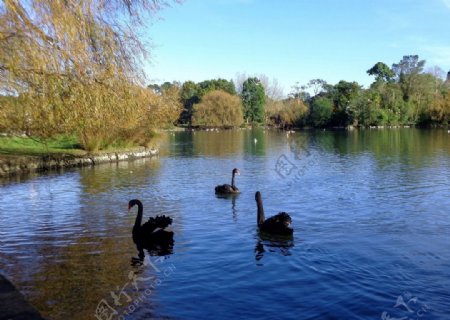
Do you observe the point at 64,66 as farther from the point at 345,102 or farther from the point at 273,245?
the point at 345,102

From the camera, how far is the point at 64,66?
998cm

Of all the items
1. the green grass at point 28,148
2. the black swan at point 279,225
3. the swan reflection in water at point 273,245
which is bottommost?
the swan reflection in water at point 273,245

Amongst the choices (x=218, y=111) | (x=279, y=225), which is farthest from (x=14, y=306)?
(x=218, y=111)

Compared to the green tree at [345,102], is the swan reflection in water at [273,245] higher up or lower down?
lower down

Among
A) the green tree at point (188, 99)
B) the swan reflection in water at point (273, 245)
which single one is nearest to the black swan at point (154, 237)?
the swan reflection in water at point (273, 245)

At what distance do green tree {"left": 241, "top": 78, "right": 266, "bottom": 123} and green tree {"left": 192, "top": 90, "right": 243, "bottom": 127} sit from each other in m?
11.9

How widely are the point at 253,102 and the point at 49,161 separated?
330ft

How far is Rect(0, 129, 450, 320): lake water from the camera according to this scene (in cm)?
808

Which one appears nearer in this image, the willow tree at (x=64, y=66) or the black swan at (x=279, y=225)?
the willow tree at (x=64, y=66)

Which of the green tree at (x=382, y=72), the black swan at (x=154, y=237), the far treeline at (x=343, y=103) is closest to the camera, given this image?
the black swan at (x=154, y=237)

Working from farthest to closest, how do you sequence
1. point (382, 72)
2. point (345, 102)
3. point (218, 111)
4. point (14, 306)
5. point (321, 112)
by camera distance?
point (382, 72) → point (218, 111) → point (321, 112) → point (345, 102) → point (14, 306)

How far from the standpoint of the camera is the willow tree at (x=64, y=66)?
9.37 m

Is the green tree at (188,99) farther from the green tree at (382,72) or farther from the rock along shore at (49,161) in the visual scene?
the rock along shore at (49,161)

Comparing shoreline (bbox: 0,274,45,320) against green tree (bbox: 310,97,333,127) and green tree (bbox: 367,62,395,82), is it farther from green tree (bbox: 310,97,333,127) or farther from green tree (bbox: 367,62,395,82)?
green tree (bbox: 367,62,395,82)
